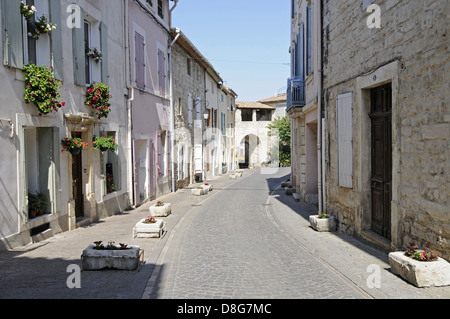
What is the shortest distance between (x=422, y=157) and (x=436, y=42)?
159 centimetres

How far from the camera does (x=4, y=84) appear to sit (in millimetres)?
7145

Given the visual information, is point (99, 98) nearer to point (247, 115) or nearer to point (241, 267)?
point (241, 267)

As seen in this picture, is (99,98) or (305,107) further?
(305,107)

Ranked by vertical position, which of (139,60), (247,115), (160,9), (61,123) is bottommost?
(61,123)

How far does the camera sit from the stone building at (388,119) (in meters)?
5.64

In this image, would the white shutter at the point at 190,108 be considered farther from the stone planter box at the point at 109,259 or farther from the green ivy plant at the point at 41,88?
the stone planter box at the point at 109,259

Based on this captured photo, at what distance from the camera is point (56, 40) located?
8859mm

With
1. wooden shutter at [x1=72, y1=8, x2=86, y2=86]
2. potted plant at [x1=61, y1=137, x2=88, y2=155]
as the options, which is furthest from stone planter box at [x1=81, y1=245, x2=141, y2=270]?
wooden shutter at [x1=72, y1=8, x2=86, y2=86]

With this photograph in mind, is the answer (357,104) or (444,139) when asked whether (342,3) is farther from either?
(444,139)

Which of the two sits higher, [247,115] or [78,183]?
[247,115]

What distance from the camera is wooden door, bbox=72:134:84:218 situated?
10.2m

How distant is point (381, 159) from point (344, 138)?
130 cm

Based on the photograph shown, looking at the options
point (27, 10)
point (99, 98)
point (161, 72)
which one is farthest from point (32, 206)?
point (161, 72)
